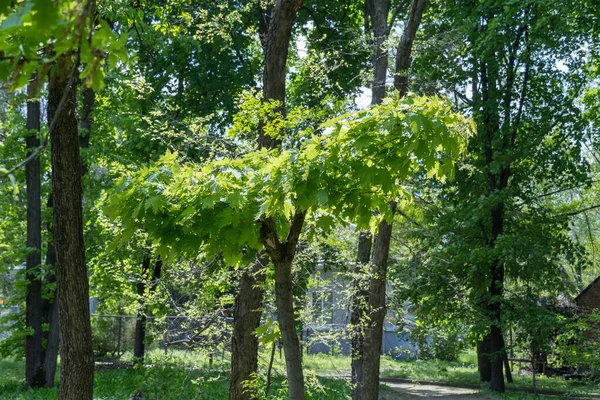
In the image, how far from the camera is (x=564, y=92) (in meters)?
21.8

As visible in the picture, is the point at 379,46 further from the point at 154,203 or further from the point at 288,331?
the point at 154,203

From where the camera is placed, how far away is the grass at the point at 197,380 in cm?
1117

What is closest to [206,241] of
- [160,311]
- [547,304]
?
[160,311]

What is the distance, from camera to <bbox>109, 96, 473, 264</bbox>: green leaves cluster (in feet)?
13.7

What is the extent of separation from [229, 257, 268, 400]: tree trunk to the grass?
248mm

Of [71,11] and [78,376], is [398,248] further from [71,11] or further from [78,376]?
[71,11]

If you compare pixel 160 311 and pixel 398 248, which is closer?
pixel 160 311

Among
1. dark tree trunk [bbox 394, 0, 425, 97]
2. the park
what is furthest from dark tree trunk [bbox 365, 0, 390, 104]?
dark tree trunk [bbox 394, 0, 425, 97]

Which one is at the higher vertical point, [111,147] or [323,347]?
[111,147]

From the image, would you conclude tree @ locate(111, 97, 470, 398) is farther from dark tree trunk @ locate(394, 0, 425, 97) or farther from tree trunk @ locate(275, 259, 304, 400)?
dark tree trunk @ locate(394, 0, 425, 97)

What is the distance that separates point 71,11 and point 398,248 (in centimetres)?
2508

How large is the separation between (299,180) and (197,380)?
19.5 ft

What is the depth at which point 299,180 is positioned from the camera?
426 centimetres

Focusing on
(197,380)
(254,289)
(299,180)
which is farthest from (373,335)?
(299,180)
